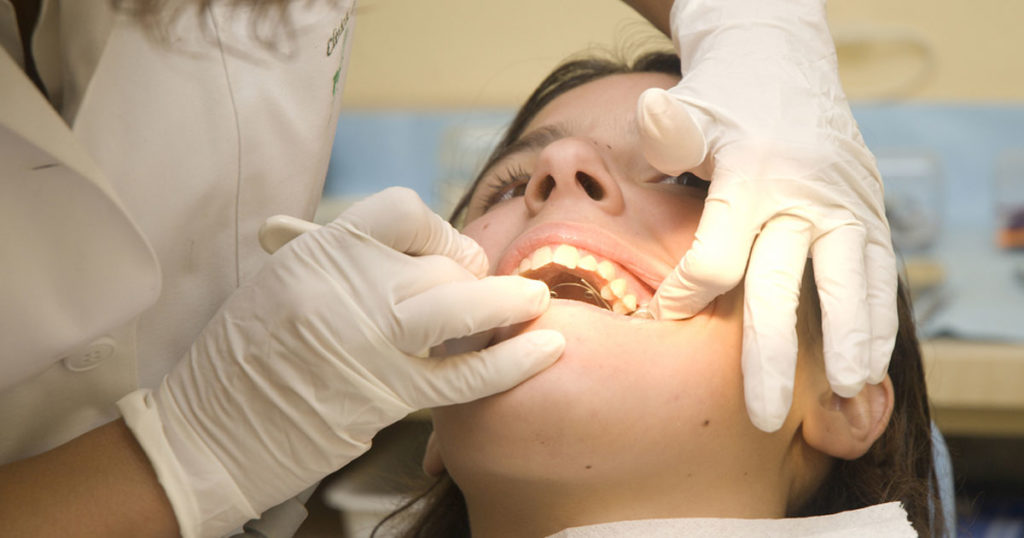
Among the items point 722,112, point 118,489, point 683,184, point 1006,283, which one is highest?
point 722,112

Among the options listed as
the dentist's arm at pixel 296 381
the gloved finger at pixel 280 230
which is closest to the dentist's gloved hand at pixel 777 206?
the dentist's arm at pixel 296 381

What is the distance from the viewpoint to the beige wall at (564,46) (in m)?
2.92

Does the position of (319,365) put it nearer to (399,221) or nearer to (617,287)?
(399,221)

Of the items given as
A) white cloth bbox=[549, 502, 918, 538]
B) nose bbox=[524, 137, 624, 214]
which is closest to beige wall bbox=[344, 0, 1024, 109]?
nose bbox=[524, 137, 624, 214]

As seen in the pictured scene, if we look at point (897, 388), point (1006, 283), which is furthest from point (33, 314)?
point (1006, 283)

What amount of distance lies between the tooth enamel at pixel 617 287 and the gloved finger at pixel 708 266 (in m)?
0.07

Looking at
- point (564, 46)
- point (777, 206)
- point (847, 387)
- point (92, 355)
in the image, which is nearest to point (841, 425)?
point (847, 387)

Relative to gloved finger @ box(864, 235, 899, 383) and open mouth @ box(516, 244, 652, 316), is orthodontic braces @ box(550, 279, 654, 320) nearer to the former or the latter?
open mouth @ box(516, 244, 652, 316)

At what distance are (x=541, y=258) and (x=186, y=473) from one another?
19.1 inches

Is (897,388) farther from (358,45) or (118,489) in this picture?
(358,45)

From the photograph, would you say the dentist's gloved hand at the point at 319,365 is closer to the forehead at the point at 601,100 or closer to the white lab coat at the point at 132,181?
the white lab coat at the point at 132,181

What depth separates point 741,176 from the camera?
3.68 ft

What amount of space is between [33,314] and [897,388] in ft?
3.88

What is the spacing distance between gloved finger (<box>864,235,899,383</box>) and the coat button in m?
0.90
